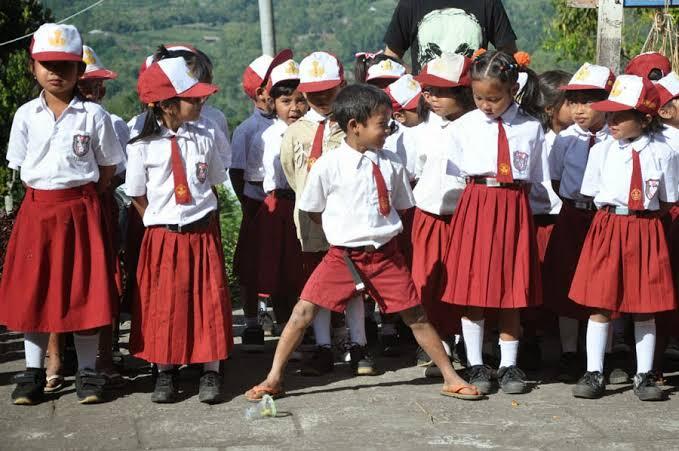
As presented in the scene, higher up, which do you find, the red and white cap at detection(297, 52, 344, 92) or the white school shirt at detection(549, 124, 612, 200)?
the red and white cap at detection(297, 52, 344, 92)

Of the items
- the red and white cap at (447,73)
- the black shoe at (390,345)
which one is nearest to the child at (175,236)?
the red and white cap at (447,73)

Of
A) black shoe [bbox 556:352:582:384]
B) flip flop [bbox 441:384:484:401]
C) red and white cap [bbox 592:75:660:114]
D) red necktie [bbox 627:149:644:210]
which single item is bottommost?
black shoe [bbox 556:352:582:384]

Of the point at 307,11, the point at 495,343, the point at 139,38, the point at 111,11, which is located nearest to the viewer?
the point at 495,343

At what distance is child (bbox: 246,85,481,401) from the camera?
224 inches

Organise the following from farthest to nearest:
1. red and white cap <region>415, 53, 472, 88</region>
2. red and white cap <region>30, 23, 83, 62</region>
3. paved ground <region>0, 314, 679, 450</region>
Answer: red and white cap <region>415, 53, 472, 88</region> < red and white cap <region>30, 23, 83, 62</region> < paved ground <region>0, 314, 679, 450</region>

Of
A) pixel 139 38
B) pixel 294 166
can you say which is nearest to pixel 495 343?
pixel 294 166

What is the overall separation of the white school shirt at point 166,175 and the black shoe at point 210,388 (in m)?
0.80

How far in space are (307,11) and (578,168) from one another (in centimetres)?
4496

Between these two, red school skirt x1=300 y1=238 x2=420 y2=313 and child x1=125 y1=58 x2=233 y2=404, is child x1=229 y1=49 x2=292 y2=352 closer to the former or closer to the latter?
child x1=125 y1=58 x2=233 y2=404

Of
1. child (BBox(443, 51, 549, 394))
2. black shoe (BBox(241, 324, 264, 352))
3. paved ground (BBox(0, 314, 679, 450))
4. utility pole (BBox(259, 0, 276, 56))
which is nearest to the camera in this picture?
paved ground (BBox(0, 314, 679, 450))

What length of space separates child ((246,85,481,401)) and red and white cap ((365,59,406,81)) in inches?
64.5

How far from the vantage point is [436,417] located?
5.41m

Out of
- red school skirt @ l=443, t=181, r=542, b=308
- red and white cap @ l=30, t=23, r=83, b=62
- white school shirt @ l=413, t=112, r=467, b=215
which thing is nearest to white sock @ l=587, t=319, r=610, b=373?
red school skirt @ l=443, t=181, r=542, b=308

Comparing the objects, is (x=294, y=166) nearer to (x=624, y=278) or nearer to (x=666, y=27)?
(x=624, y=278)
